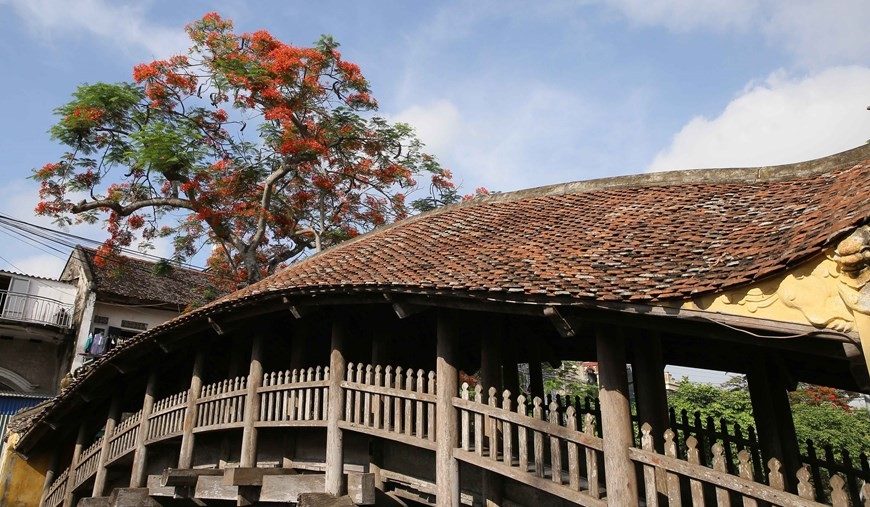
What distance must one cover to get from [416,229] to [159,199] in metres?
9.42

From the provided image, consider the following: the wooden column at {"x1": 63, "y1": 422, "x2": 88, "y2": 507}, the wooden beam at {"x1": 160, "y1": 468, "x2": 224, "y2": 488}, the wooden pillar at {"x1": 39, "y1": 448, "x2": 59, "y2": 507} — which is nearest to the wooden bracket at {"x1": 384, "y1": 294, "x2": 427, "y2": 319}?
the wooden beam at {"x1": 160, "y1": 468, "x2": 224, "y2": 488}

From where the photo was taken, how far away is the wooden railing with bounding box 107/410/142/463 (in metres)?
9.80

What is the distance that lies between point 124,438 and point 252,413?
390cm

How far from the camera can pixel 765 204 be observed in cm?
583

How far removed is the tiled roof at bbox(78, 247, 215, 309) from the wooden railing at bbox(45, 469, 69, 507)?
8818mm

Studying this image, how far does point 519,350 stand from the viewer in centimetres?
941

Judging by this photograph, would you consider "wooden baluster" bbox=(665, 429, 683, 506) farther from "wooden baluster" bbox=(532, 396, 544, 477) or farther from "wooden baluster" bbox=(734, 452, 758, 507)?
"wooden baluster" bbox=(532, 396, 544, 477)

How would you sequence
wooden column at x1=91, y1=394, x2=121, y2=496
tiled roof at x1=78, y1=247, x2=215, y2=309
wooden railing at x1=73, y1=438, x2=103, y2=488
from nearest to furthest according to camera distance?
wooden column at x1=91, y1=394, x2=121, y2=496 < wooden railing at x1=73, y1=438, x2=103, y2=488 < tiled roof at x1=78, y1=247, x2=215, y2=309

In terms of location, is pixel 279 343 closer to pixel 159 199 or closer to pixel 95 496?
pixel 95 496

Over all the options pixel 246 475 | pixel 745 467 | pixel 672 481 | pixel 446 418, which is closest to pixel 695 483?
pixel 672 481

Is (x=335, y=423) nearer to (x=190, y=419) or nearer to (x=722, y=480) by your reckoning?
(x=190, y=419)

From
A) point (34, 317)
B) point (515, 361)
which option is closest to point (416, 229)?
point (515, 361)

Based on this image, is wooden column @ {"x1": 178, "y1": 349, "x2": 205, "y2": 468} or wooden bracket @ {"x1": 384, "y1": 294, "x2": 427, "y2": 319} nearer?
wooden bracket @ {"x1": 384, "y1": 294, "x2": 427, "y2": 319}

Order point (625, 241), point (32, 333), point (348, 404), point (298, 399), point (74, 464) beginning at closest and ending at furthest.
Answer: point (625, 241), point (348, 404), point (298, 399), point (74, 464), point (32, 333)
